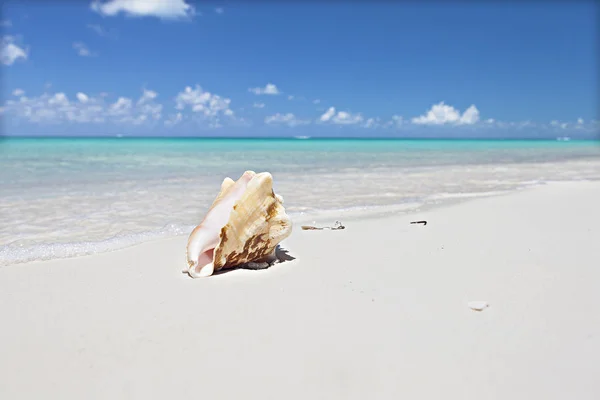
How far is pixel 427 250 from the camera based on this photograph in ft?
14.2

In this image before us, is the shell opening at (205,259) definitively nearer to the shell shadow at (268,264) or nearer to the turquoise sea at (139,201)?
the shell shadow at (268,264)

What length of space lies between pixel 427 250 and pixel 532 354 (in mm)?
2009

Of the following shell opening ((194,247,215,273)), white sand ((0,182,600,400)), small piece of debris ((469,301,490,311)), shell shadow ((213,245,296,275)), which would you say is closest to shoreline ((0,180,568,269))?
white sand ((0,182,600,400))

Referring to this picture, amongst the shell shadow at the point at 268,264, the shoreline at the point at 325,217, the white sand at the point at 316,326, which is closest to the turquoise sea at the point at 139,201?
the shoreline at the point at 325,217

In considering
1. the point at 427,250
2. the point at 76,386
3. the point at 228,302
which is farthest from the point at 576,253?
the point at 76,386

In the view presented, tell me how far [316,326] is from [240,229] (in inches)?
48.3

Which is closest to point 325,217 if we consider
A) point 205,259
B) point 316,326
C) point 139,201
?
point 205,259

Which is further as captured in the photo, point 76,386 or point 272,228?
point 272,228

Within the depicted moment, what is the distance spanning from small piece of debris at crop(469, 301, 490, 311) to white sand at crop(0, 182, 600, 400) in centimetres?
6

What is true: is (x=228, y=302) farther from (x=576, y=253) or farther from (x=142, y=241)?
(x=576, y=253)

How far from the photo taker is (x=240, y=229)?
3.61 m

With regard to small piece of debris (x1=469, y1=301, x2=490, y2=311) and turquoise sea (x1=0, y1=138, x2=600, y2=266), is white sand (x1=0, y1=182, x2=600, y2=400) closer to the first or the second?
small piece of debris (x1=469, y1=301, x2=490, y2=311)

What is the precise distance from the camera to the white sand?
2139 mm

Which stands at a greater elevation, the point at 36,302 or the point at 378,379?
the point at 36,302
